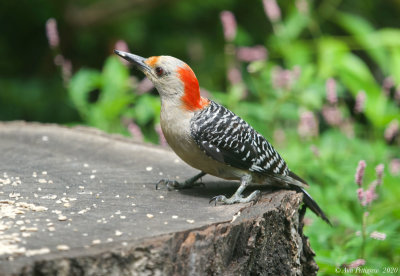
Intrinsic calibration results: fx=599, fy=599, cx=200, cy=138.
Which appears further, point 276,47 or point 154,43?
point 154,43

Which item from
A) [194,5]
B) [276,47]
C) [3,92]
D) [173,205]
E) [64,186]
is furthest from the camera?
[194,5]

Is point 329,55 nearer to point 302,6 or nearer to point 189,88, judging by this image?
point 302,6

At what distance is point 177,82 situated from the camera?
3.35 meters

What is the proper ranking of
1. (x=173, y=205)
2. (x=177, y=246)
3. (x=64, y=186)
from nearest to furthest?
(x=177, y=246) → (x=173, y=205) → (x=64, y=186)

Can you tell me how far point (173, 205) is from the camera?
3.05 metres

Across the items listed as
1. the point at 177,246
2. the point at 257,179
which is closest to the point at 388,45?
the point at 257,179

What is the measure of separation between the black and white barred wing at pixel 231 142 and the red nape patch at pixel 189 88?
0.20 ft

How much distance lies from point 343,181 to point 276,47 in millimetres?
2199

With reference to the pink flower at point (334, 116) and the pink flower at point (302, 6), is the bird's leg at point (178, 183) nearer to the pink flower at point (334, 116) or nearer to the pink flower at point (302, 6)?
the pink flower at point (334, 116)

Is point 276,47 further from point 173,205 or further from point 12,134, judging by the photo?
point 173,205

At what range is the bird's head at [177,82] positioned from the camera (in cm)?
334

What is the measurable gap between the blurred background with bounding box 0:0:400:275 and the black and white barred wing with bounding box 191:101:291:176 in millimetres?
530

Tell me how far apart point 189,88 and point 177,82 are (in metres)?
0.08

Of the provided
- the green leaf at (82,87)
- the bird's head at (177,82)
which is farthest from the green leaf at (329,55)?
the bird's head at (177,82)
